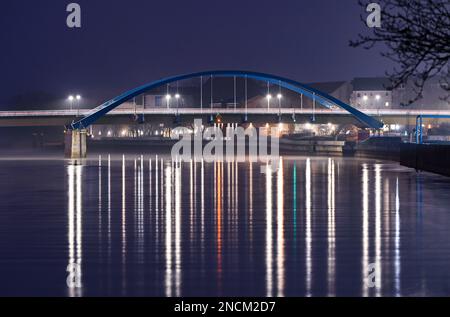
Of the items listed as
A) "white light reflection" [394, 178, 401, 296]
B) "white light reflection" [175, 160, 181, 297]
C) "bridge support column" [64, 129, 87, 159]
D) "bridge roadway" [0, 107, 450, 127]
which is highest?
"bridge roadway" [0, 107, 450, 127]

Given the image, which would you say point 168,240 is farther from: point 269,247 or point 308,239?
point 308,239

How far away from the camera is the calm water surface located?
38.5 feet

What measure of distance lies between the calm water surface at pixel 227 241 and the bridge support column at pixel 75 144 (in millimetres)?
48576

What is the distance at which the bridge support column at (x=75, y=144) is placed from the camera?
8112 cm

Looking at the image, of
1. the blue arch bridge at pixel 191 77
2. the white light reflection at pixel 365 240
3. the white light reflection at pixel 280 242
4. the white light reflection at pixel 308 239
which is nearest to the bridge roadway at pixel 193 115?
the blue arch bridge at pixel 191 77

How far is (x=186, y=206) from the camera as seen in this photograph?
82.8 ft

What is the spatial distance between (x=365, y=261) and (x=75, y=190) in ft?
66.7

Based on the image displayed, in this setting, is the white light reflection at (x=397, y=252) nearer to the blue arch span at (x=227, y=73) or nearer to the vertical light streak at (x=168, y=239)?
the vertical light streak at (x=168, y=239)

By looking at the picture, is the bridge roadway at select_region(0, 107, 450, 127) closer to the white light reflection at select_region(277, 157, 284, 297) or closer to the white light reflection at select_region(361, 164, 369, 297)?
the white light reflection at select_region(361, 164, 369, 297)

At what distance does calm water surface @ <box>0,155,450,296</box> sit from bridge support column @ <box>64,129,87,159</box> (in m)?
48.6

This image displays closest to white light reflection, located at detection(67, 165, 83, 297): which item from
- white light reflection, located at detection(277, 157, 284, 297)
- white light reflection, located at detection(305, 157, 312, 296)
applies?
white light reflection, located at detection(277, 157, 284, 297)

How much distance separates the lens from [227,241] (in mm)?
16812
